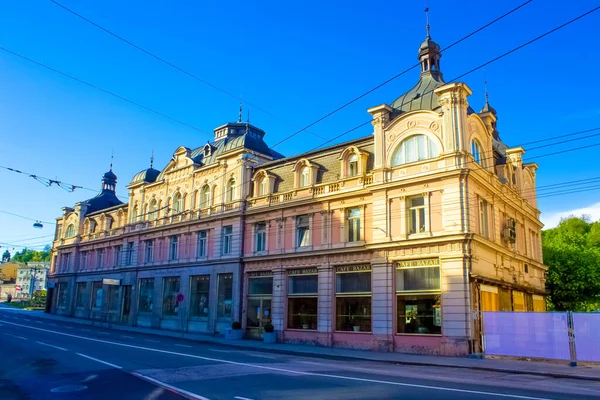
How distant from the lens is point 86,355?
18.3 meters

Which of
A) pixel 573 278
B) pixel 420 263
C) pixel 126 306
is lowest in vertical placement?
pixel 126 306

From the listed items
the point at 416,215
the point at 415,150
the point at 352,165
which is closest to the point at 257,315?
the point at 352,165

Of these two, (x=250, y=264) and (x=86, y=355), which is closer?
(x=86, y=355)

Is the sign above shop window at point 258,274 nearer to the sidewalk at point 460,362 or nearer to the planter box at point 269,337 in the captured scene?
the planter box at point 269,337

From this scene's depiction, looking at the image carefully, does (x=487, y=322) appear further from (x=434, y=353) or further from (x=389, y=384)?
(x=389, y=384)

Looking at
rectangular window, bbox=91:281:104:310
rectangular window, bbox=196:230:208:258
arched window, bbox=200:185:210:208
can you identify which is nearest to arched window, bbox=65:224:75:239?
rectangular window, bbox=91:281:104:310

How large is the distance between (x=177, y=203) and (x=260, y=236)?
463 inches

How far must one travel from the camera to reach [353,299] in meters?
26.6

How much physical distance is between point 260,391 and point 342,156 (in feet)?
64.2

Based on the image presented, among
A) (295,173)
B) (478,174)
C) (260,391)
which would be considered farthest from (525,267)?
(260,391)

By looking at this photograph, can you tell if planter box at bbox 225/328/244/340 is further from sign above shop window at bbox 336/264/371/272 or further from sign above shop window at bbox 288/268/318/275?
sign above shop window at bbox 336/264/371/272

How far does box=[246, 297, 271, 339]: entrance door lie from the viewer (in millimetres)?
31375

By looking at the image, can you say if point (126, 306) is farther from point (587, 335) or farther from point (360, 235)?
point (587, 335)

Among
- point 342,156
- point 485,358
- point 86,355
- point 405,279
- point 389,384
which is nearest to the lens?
point 389,384
